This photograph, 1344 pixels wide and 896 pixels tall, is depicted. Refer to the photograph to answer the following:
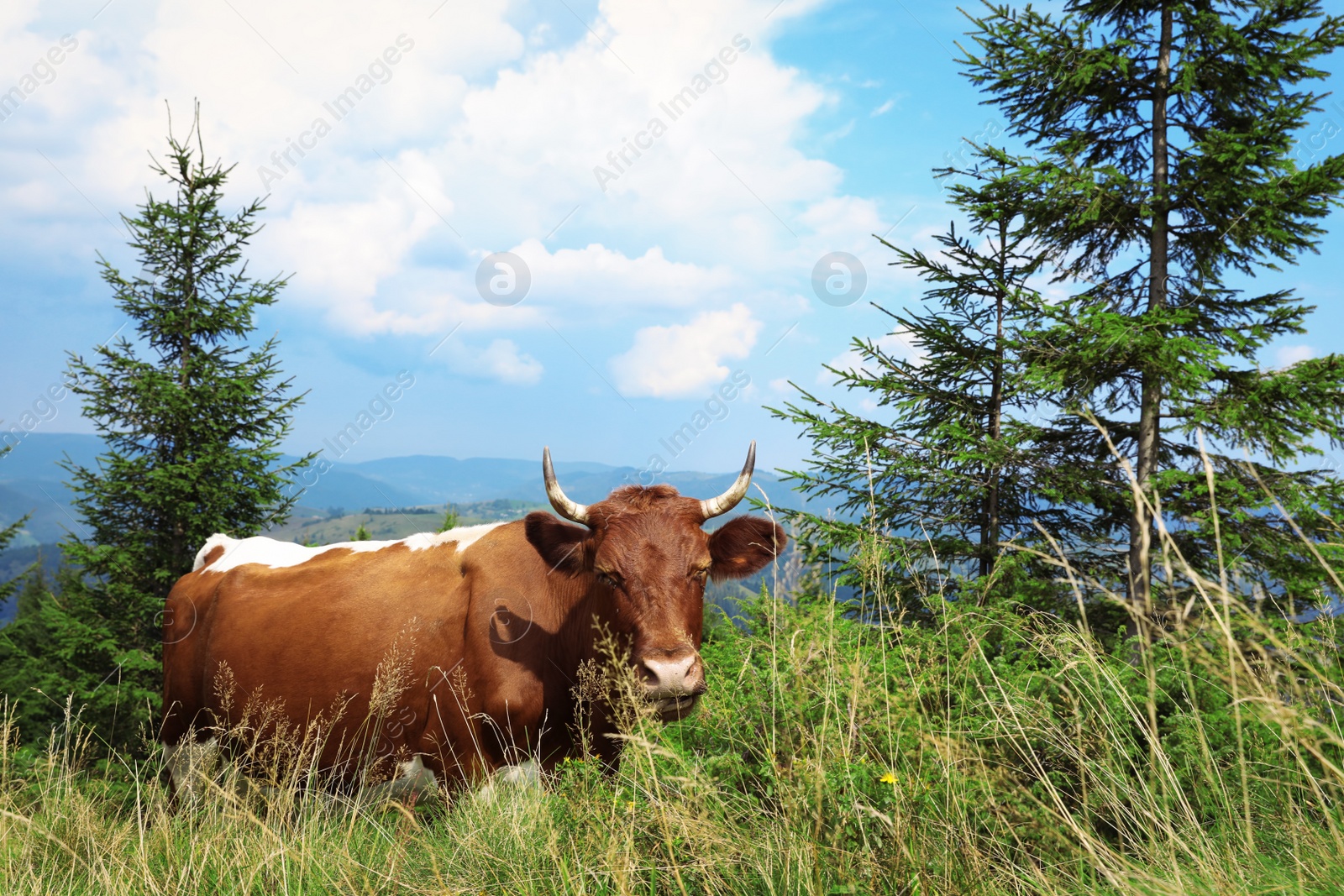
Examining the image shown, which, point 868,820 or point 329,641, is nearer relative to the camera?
point 868,820

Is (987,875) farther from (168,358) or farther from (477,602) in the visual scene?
(168,358)

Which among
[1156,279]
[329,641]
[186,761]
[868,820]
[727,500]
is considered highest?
[1156,279]

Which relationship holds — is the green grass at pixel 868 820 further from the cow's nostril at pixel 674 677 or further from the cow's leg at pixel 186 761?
the cow's leg at pixel 186 761

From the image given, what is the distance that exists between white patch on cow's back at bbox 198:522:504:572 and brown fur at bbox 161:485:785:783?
15cm

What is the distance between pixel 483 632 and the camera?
5.18 m

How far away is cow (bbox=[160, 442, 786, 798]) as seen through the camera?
4.65 metres

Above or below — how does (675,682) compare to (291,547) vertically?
below

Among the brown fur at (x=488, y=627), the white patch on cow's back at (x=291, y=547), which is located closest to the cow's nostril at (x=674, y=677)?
the brown fur at (x=488, y=627)

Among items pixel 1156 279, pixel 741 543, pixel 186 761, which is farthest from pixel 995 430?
pixel 186 761

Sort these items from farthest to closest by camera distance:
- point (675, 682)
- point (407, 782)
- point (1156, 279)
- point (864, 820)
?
point (1156, 279)
point (407, 782)
point (675, 682)
point (864, 820)

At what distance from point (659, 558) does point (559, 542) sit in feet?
3.33

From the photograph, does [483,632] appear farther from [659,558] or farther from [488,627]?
[659,558]

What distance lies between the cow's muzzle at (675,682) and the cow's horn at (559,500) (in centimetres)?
140

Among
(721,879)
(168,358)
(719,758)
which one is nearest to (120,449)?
(168,358)
